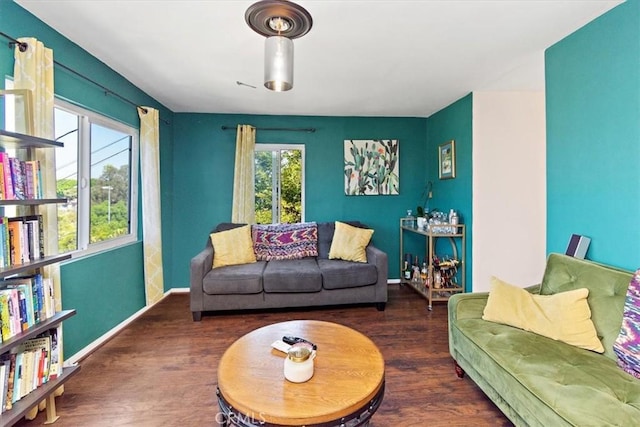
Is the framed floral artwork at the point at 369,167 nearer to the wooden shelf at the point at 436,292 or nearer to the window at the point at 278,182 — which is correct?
the window at the point at 278,182

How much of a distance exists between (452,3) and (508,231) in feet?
7.84

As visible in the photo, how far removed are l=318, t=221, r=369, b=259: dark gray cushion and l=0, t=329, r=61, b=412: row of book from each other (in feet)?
8.28

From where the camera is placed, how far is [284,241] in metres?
3.67

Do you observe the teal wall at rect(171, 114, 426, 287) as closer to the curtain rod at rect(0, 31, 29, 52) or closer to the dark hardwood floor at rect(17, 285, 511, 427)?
the dark hardwood floor at rect(17, 285, 511, 427)

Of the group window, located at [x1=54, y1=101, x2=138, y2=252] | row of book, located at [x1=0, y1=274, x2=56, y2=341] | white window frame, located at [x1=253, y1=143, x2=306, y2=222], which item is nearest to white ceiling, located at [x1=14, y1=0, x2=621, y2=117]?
window, located at [x1=54, y1=101, x2=138, y2=252]

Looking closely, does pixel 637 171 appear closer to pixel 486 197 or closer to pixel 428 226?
pixel 486 197

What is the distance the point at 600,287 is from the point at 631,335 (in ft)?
1.04

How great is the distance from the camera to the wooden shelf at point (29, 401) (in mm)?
1382

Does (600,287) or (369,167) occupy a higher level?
(369,167)

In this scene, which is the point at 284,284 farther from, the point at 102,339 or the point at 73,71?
the point at 73,71

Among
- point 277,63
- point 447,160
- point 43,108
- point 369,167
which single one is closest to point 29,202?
point 43,108

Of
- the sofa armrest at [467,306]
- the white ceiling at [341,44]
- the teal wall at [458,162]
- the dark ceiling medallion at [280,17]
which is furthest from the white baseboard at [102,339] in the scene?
the teal wall at [458,162]

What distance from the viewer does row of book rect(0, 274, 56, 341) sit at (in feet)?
4.70

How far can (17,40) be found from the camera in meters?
1.72
